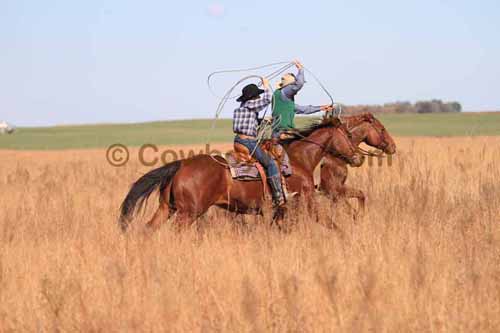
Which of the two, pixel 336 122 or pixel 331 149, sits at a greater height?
pixel 336 122

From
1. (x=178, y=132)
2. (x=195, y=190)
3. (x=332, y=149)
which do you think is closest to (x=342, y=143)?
(x=332, y=149)

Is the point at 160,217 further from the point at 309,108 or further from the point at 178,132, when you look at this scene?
the point at 178,132

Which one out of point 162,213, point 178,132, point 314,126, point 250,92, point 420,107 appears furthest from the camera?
point 420,107

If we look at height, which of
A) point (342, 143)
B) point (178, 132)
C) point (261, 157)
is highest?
point (342, 143)

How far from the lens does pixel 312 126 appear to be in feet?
36.7

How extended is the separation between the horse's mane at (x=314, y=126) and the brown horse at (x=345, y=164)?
379 millimetres

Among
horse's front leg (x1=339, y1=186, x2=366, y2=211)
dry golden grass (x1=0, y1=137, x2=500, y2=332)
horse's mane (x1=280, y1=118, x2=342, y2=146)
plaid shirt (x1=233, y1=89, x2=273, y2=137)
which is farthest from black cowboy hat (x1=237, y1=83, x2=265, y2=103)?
horse's front leg (x1=339, y1=186, x2=366, y2=211)

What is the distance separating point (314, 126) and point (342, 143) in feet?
1.57

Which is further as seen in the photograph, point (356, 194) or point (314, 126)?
point (356, 194)

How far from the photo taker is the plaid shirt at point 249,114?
955cm

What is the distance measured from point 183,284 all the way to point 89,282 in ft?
2.69

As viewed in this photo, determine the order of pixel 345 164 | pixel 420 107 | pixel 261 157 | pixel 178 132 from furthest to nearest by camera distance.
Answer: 1. pixel 420 107
2. pixel 178 132
3. pixel 345 164
4. pixel 261 157

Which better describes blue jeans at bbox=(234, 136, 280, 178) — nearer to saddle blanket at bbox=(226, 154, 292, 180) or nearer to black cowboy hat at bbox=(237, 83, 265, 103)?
saddle blanket at bbox=(226, 154, 292, 180)

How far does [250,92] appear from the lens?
376 inches
